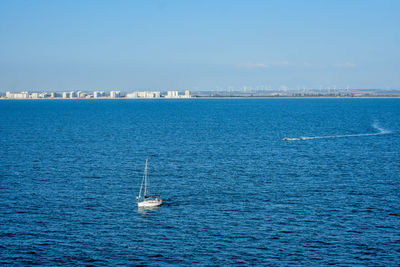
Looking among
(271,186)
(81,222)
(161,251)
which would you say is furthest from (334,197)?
(81,222)

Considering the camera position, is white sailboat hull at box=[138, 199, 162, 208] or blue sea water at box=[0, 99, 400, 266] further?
white sailboat hull at box=[138, 199, 162, 208]

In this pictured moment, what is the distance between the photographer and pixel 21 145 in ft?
415

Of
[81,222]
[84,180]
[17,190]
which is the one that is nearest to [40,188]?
[17,190]

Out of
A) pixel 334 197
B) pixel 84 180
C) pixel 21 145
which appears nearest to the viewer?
pixel 334 197

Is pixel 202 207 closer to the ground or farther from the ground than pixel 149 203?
closer to the ground

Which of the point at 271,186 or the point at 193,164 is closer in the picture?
the point at 271,186

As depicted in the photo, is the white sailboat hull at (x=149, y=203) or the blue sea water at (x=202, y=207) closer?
the blue sea water at (x=202, y=207)

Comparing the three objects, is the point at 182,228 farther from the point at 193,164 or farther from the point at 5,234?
the point at 193,164

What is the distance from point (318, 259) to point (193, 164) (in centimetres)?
5142

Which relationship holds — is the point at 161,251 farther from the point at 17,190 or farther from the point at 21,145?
the point at 21,145

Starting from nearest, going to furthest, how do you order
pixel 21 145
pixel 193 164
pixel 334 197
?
pixel 334 197, pixel 193 164, pixel 21 145

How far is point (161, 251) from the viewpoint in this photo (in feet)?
168

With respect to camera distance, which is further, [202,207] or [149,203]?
[149,203]

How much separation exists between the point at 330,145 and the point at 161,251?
88323mm
